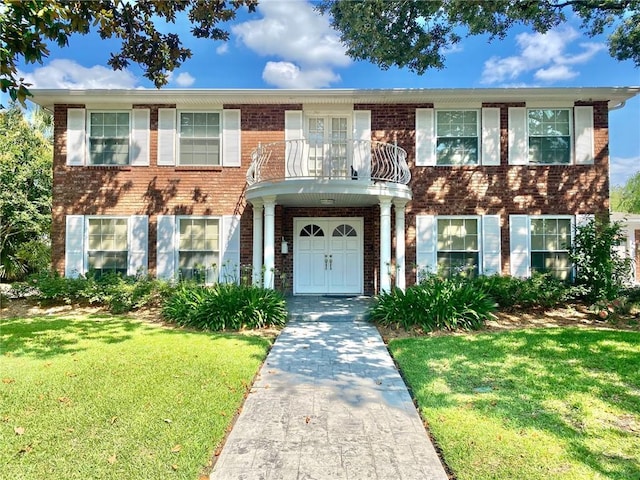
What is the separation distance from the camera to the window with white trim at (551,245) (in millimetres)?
10555

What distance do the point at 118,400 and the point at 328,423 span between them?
7.24 feet

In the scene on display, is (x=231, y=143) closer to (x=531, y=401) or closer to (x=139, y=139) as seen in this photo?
(x=139, y=139)

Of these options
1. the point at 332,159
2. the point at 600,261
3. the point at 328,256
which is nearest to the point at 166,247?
the point at 328,256

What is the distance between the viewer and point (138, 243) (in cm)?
1078

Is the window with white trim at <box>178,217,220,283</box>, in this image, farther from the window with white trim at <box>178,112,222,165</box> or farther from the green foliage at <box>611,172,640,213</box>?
the green foliage at <box>611,172,640,213</box>

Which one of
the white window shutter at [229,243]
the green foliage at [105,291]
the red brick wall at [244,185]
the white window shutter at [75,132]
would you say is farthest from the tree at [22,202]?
the white window shutter at [229,243]

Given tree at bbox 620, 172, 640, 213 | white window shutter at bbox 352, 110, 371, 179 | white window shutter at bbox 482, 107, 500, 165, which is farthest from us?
tree at bbox 620, 172, 640, 213

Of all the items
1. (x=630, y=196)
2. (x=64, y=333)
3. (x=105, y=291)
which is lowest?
(x=64, y=333)

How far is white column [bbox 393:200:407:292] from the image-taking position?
31.5 ft

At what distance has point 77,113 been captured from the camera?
35.4 ft

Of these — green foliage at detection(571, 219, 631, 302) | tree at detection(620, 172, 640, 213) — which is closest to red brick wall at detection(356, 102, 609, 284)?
green foliage at detection(571, 219, 631, 302)

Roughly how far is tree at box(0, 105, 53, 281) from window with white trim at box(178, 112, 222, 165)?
8.42 metres

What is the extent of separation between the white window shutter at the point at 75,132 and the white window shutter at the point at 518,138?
11753 millimetres

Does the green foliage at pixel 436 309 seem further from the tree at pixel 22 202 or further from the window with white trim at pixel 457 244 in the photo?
the tree at pixel 22 202
